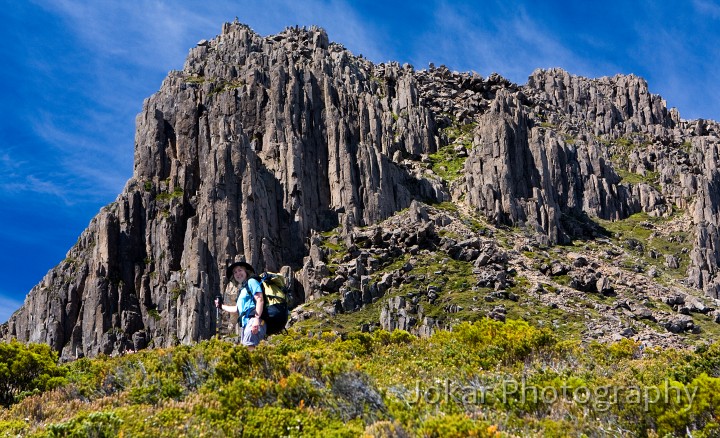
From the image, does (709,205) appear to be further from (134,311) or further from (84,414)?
(84,414)

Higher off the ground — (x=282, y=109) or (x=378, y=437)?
(x=282, y=109)

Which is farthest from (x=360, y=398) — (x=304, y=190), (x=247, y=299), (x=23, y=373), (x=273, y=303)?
(x=304, y=190)

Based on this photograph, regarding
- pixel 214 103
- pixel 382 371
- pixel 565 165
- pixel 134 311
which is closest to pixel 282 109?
pixel 214 103

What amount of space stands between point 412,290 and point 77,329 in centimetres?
5895

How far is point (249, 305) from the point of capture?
1981cm

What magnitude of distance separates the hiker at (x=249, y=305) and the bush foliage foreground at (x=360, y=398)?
0.61m

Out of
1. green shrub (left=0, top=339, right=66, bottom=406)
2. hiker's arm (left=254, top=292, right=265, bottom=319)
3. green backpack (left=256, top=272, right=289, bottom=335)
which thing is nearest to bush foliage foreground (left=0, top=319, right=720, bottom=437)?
green shrub (left=0, top=339, right=66, bottom=406)

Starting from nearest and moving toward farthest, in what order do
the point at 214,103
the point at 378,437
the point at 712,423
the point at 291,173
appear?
the point at 378,437 < the point at 712,423 < the point at 291,173 < the point at 214,103

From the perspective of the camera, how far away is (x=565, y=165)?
530 feet

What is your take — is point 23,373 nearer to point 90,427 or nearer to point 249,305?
point 249,305

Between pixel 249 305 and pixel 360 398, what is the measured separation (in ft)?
18.7

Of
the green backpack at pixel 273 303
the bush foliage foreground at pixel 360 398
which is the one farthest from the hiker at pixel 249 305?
the bush foliage foreground at pixel 360 398

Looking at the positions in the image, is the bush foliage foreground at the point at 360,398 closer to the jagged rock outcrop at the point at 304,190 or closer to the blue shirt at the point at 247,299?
the blue shirt at the point at 247,299

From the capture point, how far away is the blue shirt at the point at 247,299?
19500 mm
